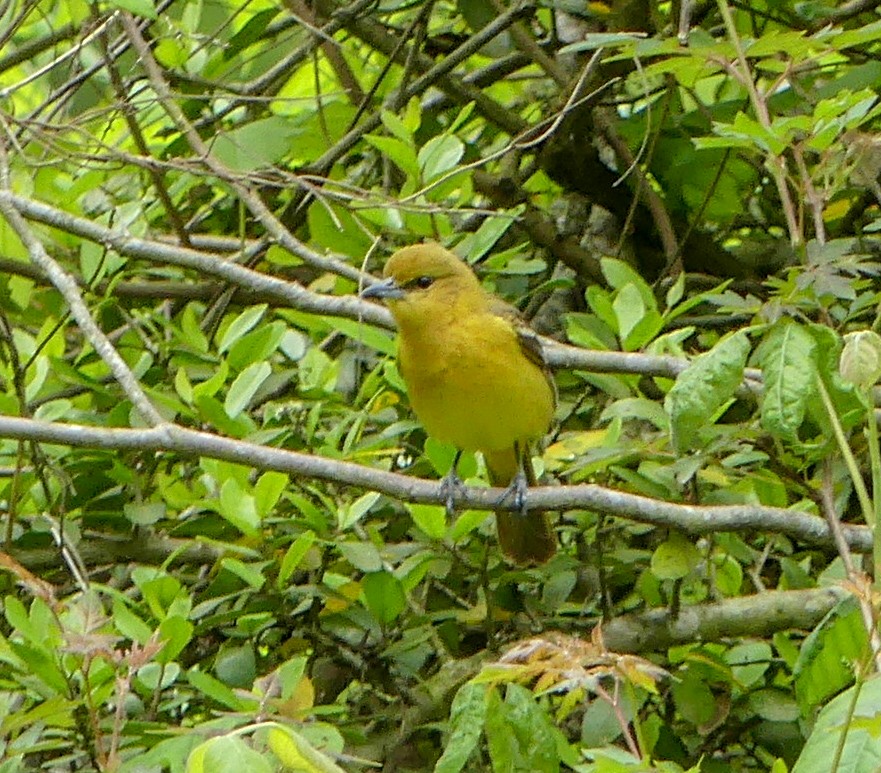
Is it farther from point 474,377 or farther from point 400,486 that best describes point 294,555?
point 474,377

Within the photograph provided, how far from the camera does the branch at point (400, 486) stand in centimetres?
273

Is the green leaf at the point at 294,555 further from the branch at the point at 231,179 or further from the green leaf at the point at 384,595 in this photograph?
the branch at the point at 231,179

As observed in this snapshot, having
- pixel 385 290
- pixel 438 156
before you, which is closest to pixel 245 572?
pixel 385 290

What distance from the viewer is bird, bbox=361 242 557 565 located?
3.84 meters

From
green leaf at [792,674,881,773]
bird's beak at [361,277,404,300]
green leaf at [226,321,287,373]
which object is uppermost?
green leaf at [792,674,881,773]

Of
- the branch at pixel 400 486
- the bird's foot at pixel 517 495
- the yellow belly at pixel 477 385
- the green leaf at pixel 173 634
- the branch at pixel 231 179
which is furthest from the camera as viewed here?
the yellow belly at pixel 477 385

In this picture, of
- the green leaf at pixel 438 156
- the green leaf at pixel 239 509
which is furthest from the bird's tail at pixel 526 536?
the green leaf at pixel 438 156

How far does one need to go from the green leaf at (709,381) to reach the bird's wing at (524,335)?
129cm

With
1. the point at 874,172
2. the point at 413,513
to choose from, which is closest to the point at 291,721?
the point at 413,513

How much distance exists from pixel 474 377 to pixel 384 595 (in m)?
0.94

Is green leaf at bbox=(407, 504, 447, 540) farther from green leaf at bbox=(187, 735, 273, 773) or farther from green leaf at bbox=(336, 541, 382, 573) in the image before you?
green leaf at bbox=(187, 735, 273, 773)

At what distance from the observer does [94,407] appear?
3916 millimetres

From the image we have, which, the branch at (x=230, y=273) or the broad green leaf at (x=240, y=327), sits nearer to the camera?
the branch at (x=230, y=273)

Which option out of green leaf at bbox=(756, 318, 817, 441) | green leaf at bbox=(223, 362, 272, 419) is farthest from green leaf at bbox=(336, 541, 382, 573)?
green leaf at bbox=(756, 318, 817, 441)
